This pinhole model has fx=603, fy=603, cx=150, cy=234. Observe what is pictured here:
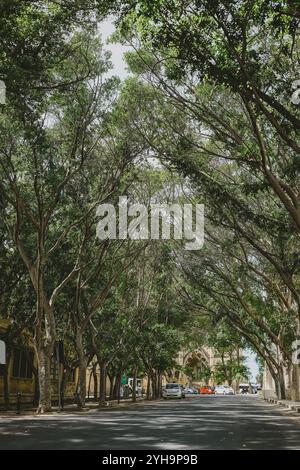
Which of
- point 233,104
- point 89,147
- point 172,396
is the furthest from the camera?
point 172,396

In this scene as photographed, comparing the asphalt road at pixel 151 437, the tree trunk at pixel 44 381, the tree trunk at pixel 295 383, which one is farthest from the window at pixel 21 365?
the asphalt road at pixel 151 437

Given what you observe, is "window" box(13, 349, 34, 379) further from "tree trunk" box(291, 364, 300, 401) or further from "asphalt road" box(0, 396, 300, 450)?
"asphalt road" box(0, 396, 300, 450)

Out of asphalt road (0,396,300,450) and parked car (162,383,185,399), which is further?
parked car (162,383,185,399)

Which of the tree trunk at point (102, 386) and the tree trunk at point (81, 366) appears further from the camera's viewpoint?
the tree trunk at point (102, 386)

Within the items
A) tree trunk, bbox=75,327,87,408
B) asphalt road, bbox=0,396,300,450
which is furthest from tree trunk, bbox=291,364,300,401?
asphalt road, bbox=0,396,300,450

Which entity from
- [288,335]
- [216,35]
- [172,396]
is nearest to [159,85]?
[216,35]

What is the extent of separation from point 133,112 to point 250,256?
36.5 feet

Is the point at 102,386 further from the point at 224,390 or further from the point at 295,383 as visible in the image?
the point at 224,390

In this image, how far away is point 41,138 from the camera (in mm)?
17672

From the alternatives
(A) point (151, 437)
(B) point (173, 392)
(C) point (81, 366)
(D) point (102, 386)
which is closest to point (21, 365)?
(D) point (102, 386)

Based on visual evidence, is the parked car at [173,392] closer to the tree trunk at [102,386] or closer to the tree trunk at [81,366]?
the tree trunk at [102,386]

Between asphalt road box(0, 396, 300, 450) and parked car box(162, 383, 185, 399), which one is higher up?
asphalt road box(0, 396, 300, 450)

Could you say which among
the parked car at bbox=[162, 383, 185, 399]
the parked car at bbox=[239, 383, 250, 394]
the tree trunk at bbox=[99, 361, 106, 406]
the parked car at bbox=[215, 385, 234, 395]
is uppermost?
the tree trunk at bbox=[99, 361, 106, 406]

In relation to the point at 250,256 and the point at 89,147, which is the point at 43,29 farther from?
the point at 250,256
